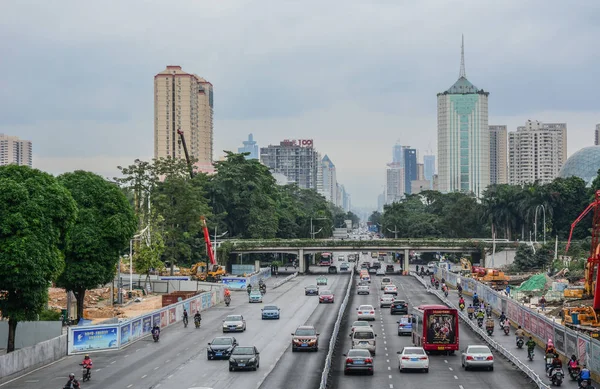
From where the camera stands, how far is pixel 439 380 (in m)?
40.6

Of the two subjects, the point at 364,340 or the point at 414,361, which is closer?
the point at 414,361

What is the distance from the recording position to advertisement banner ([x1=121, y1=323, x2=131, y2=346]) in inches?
2214

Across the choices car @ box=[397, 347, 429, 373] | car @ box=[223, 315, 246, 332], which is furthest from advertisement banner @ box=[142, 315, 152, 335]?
car @ box=[397, 347, 429, 373]

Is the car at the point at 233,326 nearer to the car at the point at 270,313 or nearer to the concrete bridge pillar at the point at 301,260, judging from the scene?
the car at the point at 270,313

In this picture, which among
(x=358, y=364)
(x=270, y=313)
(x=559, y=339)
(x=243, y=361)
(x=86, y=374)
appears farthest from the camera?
(x=270, y=313)

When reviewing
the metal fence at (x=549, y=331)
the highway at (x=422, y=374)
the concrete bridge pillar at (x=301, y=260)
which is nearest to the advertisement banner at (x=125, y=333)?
the highway at (x=422, y=374)

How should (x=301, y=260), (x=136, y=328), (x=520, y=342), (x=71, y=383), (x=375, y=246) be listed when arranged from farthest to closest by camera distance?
(x=301, y=260)
(x=375, y=246)
(x=136, y=328)
(x=520, y=342)
(x=71, y=383)

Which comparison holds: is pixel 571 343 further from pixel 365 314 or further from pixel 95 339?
pixel 95 339

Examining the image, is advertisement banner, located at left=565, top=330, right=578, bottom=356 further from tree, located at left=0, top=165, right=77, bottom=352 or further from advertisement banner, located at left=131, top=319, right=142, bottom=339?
advertisement banner, located at left=131, top=319, right=142, bottom=339

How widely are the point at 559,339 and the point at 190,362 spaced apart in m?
19.8

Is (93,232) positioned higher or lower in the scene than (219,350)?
higher

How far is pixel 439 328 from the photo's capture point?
4909cm

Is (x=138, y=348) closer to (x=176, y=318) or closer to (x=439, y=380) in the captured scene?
(x=176, y=318)

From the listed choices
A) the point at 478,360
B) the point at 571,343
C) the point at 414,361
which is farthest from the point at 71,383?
the point at 571,343
